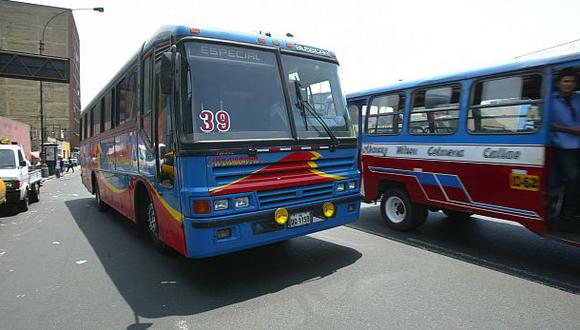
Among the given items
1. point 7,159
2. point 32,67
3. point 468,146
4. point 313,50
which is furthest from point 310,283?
point 32,67

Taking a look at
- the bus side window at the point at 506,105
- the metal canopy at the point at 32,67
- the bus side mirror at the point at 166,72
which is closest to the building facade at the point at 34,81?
the metal canopy at the point at 32,67

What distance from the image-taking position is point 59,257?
5.89m

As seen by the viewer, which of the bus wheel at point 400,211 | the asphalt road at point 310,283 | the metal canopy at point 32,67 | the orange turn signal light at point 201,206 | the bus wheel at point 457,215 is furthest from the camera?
the metal canopy at point 32,67

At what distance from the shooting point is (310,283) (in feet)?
14.6

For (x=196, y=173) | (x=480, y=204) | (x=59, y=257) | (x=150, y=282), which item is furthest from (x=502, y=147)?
(x=59, y=257)

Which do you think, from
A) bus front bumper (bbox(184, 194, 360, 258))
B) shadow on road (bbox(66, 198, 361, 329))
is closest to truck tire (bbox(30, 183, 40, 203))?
shadow on road (bbox(66, 198, 361, 329))

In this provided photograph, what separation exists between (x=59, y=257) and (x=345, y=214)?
4.55 metres

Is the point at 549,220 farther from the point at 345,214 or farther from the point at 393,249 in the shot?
the point at 345,214

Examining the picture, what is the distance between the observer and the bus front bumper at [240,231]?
4.02 metres

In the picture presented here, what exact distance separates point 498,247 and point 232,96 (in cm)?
475

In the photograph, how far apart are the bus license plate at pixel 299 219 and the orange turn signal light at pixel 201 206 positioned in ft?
3.50

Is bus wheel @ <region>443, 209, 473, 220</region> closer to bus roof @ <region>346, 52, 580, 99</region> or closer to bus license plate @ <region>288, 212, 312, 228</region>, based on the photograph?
bus roof @ <region>346, 52, 580, 99</region>

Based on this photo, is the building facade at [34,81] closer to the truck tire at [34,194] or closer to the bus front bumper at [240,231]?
the truck tire at [34,194]

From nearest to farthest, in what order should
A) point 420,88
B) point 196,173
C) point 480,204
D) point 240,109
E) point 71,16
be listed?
1. point 196,173
2. point 240,109
3. point 480,204
4. point 420,88
5. point 71,16
